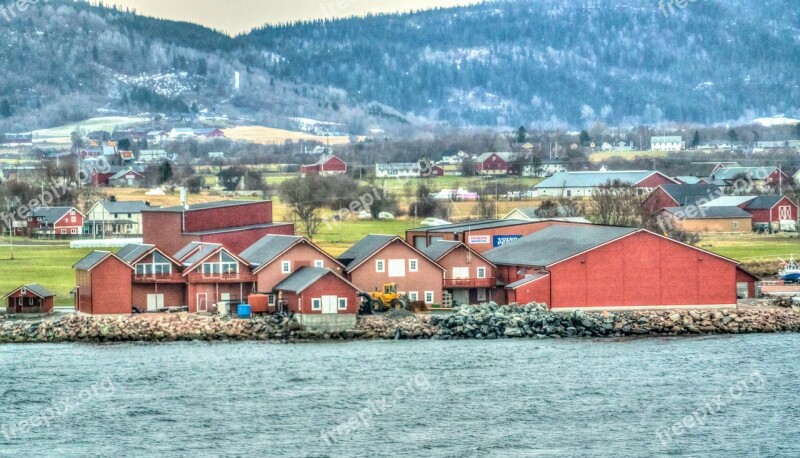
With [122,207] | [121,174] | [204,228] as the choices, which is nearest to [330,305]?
[204,228]

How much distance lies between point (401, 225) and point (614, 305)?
82.2ft

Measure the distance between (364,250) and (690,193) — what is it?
134ft

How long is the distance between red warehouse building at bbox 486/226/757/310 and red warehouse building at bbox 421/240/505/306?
1312 mm

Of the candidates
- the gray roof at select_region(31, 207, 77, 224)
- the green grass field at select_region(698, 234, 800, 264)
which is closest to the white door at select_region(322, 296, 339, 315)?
the green grass field at select_region(698, 234, 800, 264)

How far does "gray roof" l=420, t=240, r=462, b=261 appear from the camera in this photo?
43.1m

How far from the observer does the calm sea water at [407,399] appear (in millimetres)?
25781

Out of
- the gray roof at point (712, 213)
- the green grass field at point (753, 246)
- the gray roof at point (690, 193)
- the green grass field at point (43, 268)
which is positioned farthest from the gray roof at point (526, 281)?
the gray roof at point (690, 193)

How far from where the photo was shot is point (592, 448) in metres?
25.3

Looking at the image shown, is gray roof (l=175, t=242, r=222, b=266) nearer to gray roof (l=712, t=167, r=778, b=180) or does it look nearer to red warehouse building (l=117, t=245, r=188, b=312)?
red warehouse building (l=117, t=245, r=188, b=312)

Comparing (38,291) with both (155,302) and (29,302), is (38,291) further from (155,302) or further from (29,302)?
(155,302)

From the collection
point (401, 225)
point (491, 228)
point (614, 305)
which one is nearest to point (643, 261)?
point (614, 305)

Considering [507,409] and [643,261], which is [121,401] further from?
[643,261]

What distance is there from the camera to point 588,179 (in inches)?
3428

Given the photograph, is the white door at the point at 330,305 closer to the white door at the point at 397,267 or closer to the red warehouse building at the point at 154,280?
the white door at the point at 397,267
